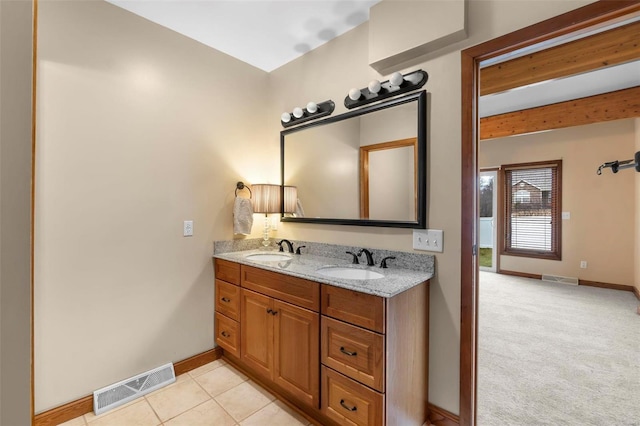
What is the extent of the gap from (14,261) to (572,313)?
4.75m

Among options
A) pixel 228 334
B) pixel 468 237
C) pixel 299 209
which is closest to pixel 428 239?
pixel 468 237

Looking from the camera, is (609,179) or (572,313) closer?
(572,313)

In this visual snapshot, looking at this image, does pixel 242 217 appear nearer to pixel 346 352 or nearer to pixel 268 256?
pixel 268 256

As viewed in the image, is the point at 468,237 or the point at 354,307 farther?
the point at 468,237

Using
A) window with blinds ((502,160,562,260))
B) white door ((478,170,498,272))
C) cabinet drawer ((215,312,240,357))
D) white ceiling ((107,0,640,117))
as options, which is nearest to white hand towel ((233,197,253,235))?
cabinet drawer ((215,312,240,357))

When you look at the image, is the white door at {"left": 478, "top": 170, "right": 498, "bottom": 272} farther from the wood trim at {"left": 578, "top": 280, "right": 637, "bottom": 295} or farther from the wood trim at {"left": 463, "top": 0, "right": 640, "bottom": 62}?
the wood trim at {"left": 463, "top": 0, "right": 640, "bottom": 62}

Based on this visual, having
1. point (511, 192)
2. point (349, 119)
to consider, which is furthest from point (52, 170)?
point (511, 192)

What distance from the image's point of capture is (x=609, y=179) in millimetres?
4332

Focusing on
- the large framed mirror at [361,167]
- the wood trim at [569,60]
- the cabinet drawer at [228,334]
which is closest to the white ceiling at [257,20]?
the large framed mirror at [361,167]

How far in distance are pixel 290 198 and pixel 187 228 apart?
2.92 ft

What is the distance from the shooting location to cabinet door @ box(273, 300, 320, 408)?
61.9 inches

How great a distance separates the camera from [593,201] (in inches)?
176

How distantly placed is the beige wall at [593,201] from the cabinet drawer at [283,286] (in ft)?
17.2

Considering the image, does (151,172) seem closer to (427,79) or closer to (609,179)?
(427,79)
